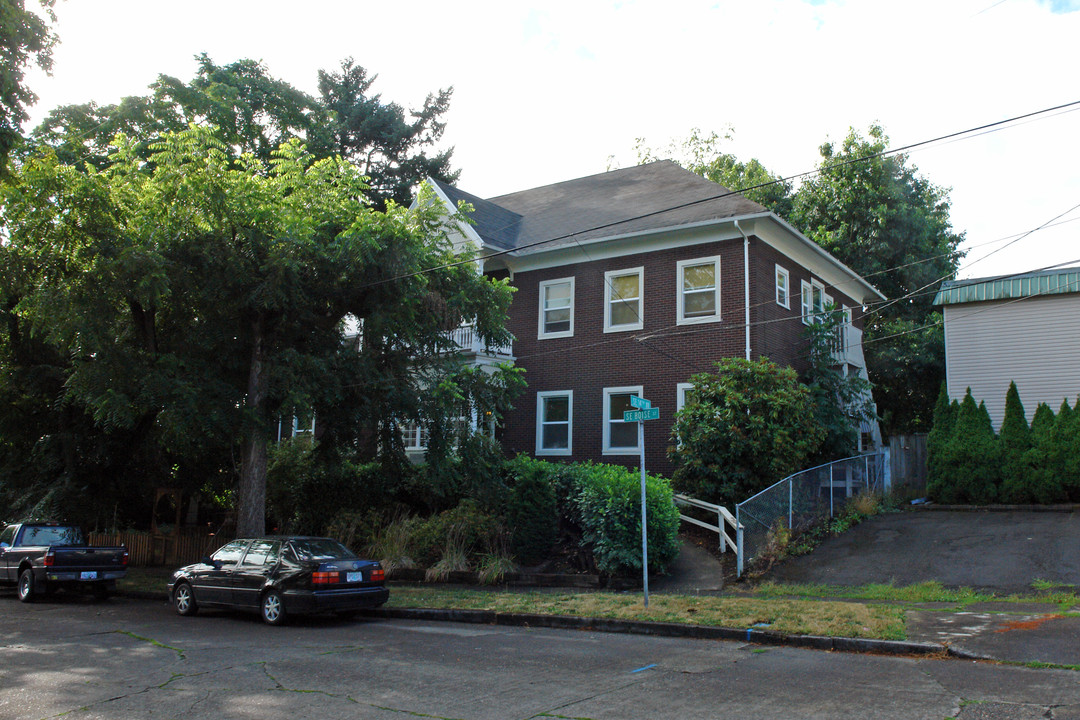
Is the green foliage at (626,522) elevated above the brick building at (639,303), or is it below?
below

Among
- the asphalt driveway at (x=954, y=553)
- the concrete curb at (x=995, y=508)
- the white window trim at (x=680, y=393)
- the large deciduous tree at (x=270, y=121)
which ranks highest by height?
the large deciduous tree at (x=270, y=121)

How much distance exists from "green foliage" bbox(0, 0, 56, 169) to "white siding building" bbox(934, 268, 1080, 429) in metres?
22.8

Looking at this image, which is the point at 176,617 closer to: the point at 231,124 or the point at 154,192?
the point at 154,192

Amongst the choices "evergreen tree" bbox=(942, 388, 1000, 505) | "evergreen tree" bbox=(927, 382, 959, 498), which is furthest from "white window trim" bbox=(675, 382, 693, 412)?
"evergreen tree" bbox=(942, 388, 1000, 505)

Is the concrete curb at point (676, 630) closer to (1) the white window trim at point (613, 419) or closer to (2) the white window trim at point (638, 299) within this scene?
(1) the white window trim at point (613, 419)

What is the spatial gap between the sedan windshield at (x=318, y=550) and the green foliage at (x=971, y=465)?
→ 14473 millimetres

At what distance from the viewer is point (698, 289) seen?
21344mm

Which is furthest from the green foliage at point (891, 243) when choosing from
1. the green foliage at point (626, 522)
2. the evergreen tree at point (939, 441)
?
the green foliage at point (626, 522)

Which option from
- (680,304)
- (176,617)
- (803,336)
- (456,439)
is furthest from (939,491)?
(176,617)

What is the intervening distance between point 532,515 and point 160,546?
40.9 feet

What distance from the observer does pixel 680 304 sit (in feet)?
70.1

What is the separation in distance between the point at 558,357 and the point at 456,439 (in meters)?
5.92

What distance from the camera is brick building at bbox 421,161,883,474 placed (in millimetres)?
20828

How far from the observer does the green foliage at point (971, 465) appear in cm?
1928
